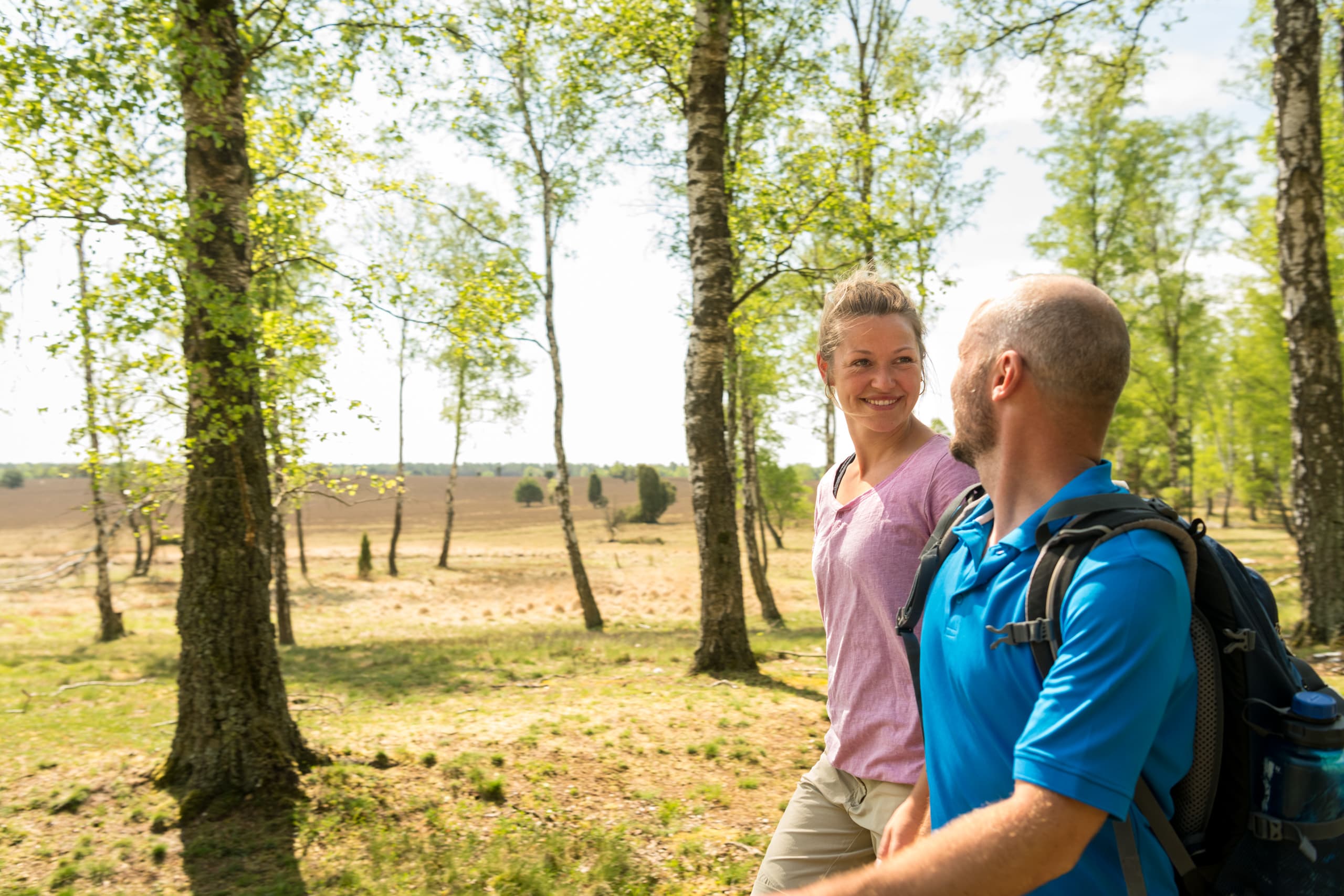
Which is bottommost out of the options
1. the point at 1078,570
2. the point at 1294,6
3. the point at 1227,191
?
the point at 1078,570

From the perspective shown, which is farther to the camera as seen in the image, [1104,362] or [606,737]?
[606,737]

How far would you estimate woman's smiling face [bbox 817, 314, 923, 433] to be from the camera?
234 cm

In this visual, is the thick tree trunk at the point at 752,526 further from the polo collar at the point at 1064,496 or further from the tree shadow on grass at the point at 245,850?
the polo collar at the point at 1064,496

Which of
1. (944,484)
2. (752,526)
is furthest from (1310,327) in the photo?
(752,526)

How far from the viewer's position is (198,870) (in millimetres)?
4898

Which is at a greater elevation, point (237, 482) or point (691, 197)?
point (691, 197)

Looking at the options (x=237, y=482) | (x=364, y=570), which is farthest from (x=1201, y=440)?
(x=237, y=482)

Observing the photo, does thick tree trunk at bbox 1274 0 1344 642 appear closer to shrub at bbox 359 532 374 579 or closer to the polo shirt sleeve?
the polo shirt sleeve

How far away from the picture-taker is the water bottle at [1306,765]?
112 cm

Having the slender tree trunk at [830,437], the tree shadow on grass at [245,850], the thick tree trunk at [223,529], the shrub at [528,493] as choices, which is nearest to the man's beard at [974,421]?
the tree shadow on grass at [245,850]

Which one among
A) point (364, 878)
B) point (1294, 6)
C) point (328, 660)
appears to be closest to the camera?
point (364, 878)

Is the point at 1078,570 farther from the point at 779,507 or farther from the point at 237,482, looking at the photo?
the point at 779,507

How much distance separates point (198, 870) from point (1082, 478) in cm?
557

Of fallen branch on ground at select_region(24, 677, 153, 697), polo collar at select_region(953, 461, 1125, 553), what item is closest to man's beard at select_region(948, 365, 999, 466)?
polo collar at select_region(953, 461, 1125, 553)
